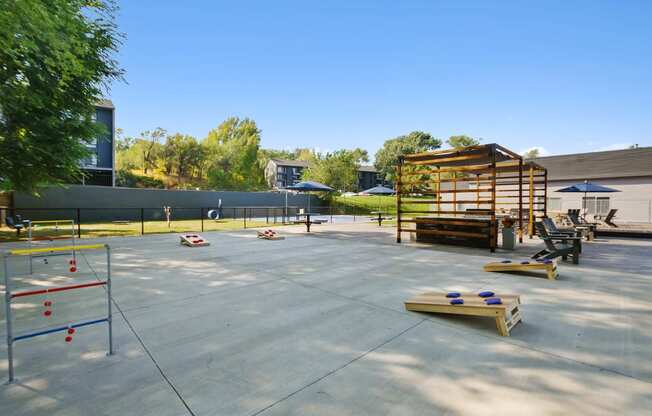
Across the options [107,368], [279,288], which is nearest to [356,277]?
[279,288]

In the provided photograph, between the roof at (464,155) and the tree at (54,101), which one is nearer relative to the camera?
the tree at (54,101)

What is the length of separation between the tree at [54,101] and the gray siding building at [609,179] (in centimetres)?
2128

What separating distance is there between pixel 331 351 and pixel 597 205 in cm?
2236

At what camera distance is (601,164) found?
18156 mm

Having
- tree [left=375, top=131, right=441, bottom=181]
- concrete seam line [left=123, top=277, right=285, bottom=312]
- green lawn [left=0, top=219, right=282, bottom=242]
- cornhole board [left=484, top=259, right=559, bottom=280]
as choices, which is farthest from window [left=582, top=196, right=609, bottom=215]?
tree [left=375, top=131, right=441, bottom=181]

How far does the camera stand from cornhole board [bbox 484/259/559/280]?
534 cm

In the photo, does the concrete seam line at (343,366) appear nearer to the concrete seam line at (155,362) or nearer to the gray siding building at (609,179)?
the concrete seam line at (155,362)

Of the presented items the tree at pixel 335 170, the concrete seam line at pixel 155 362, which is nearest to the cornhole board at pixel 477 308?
the concrete seam line at pixel 155 362

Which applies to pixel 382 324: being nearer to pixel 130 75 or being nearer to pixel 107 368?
pixel 107 368

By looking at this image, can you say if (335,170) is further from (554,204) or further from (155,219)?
(554,204)

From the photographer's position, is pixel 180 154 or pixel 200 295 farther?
pixel 180 154

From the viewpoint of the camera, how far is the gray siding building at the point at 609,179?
55.0ft

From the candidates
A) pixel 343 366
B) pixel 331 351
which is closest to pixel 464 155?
pixel 331 351

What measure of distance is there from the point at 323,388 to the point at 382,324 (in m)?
1.36
